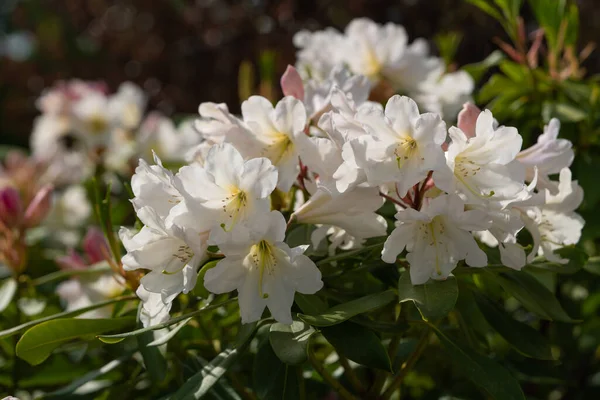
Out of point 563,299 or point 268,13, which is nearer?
point 563,299

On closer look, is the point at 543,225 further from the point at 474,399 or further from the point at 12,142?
the point at 12,142

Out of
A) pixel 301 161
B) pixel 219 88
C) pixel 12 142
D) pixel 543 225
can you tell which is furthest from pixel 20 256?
pixel 12 142

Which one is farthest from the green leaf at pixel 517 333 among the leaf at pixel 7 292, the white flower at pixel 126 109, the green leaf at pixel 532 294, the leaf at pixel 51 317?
the white flower at pixel 126 109

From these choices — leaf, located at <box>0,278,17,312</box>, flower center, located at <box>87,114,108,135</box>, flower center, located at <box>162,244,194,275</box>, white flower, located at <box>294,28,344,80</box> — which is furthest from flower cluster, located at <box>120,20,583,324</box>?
flower center, located at <box>87,114,108,135</box>

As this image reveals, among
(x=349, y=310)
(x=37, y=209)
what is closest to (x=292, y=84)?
(x=349, y=310)

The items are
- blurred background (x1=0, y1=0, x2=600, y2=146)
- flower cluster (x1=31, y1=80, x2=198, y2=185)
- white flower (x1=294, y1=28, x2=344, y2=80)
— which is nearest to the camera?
white flower (x1=294, y1=28, x2=344, y2=80)

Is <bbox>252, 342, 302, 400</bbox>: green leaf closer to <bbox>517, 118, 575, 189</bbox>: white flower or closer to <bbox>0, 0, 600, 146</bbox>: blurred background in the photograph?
<bbox>517, 118, 575, 189</bbox>: white flower
